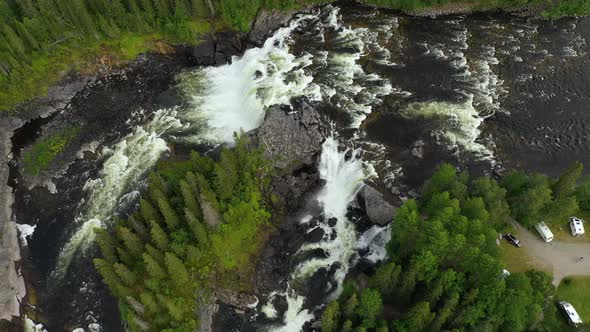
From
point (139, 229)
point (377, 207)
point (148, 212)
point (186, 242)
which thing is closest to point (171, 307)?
point (186, 242)

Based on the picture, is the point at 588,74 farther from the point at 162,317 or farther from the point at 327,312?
the point at 162,317

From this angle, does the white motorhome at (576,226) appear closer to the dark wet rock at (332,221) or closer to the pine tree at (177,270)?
the dark wet rock at (332,221)

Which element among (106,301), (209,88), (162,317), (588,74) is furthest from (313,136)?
(588,74)

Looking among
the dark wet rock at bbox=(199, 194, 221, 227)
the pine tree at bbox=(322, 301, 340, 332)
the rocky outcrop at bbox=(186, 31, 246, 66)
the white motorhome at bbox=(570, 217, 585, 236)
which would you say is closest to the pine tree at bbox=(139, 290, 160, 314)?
the dark wet rock at bbox=(199, 194, 221, 227)

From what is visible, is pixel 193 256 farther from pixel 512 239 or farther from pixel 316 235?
pixel 512 239

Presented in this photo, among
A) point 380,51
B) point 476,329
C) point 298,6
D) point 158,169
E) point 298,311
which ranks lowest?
point 298,311

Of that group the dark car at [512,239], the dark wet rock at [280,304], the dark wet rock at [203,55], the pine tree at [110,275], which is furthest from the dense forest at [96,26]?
the dark car at [512,239]
